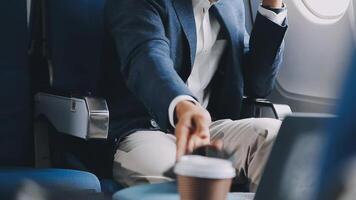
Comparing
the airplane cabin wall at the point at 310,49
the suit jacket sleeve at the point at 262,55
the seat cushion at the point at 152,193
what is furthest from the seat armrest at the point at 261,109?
the seat cushion at the point at 152,193

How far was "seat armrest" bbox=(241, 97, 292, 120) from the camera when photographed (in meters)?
1.82

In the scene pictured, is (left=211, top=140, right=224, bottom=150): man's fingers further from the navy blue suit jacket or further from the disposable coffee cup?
the navy blue suit jacket

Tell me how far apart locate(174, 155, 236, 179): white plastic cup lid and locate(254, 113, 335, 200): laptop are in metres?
0.05

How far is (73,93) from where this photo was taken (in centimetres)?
169

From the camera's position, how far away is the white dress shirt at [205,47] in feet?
5.77

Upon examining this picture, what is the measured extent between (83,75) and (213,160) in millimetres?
1123

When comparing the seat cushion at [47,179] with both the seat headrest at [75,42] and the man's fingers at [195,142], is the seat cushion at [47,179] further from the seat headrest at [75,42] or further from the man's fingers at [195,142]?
the man's fingers at [195,142]

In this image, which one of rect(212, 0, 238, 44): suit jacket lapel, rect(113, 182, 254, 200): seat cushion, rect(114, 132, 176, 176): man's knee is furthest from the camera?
rect(212, 0, 238, 44): suit jacket lapel

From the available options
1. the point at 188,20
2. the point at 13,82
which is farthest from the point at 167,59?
the point at 13,82

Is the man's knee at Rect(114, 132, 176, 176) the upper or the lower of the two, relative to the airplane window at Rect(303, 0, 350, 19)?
lower

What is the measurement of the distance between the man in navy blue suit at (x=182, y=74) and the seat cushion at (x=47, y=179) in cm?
10

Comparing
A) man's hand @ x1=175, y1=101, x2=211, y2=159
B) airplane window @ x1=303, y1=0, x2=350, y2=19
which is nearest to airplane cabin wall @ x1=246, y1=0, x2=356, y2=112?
airplane window @ x1=303, y1=0, x2=350, y2=19

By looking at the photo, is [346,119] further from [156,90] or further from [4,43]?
[4,43]

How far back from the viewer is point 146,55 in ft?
4.47
